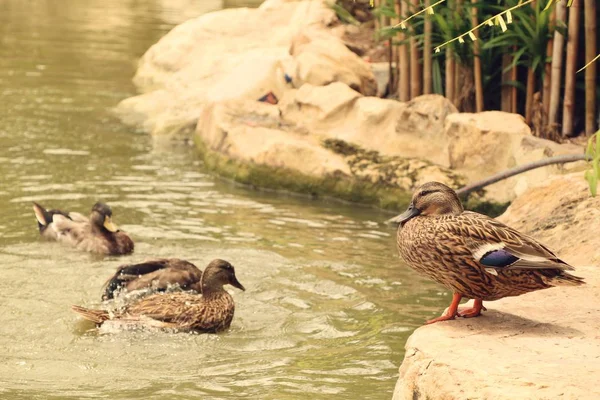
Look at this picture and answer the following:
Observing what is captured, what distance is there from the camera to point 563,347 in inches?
223

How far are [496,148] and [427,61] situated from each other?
2.01 m

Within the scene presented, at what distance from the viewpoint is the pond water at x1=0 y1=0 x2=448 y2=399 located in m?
7.63

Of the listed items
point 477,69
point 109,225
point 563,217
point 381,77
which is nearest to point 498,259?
point 563,217

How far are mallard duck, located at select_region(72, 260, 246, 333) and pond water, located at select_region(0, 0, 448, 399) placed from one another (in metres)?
0.11

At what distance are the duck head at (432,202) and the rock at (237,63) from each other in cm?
865

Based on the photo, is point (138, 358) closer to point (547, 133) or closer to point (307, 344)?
point (307, 344)

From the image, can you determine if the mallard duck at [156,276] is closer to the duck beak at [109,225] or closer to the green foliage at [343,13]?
the duck beak at [109,225]

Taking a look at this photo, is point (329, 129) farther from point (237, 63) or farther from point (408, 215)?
point (408, 215)

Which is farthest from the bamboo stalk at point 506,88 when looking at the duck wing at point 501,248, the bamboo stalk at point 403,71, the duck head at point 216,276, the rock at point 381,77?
the duck wing at point 501,248

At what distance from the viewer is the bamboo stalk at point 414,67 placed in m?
13.9

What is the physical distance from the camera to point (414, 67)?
46.2 feet

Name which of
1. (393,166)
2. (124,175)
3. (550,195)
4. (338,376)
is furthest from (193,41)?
(338,376)

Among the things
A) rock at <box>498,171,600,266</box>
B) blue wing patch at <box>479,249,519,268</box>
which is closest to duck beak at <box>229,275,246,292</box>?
rock at <box>498,171,600,266</box>

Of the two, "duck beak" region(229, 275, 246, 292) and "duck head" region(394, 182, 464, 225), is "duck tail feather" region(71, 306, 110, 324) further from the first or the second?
"duck head" region(394, 182, 464, 225)
